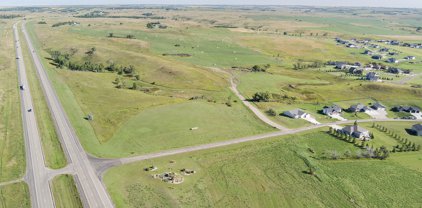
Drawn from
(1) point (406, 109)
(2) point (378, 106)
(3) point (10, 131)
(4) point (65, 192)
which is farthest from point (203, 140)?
(1) point (406, 109)

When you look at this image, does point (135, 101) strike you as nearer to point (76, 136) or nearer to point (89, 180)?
point (76, 136)

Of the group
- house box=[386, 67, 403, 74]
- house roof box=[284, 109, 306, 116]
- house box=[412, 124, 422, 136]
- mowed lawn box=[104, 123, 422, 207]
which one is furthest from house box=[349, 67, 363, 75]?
mowed lawn box=[104, 123, 422, 207]

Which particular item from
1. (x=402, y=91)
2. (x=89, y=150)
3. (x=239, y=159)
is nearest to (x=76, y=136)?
(x=89, y=150)

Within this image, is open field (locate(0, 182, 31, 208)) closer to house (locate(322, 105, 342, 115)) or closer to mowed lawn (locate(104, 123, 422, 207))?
mowed lawn (locate(104, 123, 422, 207))

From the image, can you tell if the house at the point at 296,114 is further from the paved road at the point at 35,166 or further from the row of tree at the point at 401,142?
the paved road at the point at 35,166

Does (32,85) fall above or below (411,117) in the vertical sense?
above

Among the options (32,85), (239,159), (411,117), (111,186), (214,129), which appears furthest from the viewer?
(32,85)

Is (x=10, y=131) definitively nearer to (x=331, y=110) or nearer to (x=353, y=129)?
(x=353, y=129)
